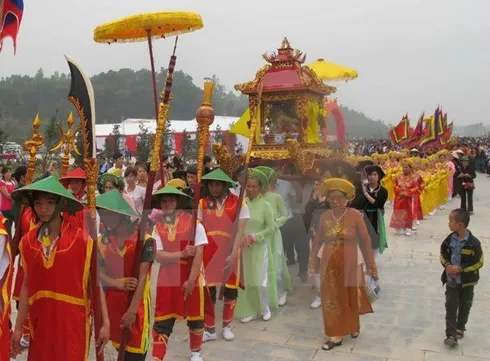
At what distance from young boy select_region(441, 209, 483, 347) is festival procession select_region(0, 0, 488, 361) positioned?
12 mm

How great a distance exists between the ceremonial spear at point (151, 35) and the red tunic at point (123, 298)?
3.1 inches

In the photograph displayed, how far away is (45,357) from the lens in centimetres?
271

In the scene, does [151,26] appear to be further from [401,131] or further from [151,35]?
[401,131]

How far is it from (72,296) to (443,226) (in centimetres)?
984

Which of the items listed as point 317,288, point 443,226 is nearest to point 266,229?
point 317,288

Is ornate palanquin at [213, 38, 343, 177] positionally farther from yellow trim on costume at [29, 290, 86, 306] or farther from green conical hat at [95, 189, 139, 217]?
yellow trim on costume at [29, 290, 86, 306]

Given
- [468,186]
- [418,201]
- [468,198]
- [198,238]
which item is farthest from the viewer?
[468,198]

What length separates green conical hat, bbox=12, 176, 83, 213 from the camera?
8.43 ft

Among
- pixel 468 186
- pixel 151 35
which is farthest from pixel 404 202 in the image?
pixel 151 35

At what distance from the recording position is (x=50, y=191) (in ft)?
8.41

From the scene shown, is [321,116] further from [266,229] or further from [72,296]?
[72,296]

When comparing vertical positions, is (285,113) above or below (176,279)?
above

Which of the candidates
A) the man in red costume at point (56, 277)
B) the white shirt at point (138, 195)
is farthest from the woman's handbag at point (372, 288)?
the man in red costume at point (56, 277)

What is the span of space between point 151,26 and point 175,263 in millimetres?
1754
